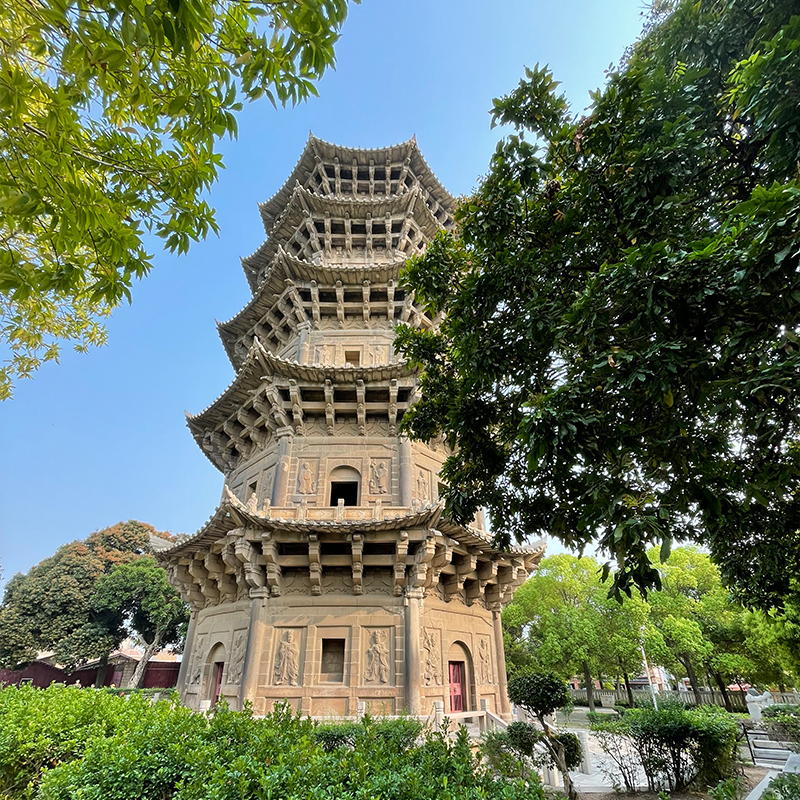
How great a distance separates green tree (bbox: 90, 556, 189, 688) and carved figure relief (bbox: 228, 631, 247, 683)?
21.7 metres

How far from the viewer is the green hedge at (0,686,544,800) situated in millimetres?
3586

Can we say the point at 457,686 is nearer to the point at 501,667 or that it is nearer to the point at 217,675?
the point at 501,667

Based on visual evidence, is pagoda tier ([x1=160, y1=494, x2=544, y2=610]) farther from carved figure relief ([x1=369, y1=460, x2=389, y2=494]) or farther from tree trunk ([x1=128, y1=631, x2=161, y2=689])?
tree trunk ([x1=128, y1=631, x2=161, y2=689])

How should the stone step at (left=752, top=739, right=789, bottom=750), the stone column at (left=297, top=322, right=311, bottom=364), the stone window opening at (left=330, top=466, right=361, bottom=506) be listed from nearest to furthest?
the stone window opening at (left=330, top=466, right=361, bottom=506) → the stone step at (left=752, top=739, right=789, bottom=750) → the stone column at (left=297, top=322, right=311, bottom=364)

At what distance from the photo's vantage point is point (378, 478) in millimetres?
14336

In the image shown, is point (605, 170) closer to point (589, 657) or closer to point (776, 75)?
point (776, 75)

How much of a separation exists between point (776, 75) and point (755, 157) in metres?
1.93

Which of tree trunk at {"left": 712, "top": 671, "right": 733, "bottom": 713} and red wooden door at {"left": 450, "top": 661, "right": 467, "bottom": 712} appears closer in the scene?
red wooden door at {"left": 450, "top": 661, "right": 467, "bottom": 712}

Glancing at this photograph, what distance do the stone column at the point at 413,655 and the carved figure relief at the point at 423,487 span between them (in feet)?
9.35

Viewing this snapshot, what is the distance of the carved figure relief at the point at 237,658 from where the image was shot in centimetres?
1209

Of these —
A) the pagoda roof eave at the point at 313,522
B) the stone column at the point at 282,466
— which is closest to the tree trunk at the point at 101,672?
the stone column at the point at 282,466

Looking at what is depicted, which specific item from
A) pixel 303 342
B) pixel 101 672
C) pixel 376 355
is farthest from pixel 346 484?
pixel 101 672

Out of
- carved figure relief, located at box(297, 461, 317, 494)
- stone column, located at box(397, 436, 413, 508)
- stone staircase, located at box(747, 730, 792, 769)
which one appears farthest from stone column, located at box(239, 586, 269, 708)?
stone staircase, located at box(747, 730, 792, 769)

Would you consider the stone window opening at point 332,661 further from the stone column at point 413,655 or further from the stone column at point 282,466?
the stone column at point 282,466
